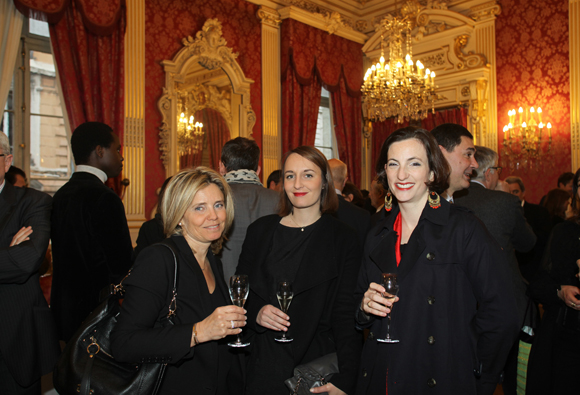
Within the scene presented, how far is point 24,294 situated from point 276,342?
129cm

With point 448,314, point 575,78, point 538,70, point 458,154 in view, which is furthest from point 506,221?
point 538,70


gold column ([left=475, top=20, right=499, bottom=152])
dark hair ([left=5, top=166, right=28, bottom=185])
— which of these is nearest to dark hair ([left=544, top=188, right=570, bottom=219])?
gold column ([left=475, top=20, right=499, bottom=152])

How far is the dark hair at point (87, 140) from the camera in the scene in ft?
9.64

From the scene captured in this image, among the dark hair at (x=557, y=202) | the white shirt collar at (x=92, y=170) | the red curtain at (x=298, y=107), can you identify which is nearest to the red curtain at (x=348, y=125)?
the red curtain at (x=298, y=107)

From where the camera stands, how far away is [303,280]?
7.09ft

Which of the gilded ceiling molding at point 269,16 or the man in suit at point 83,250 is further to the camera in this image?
the gilded ceiling molding at point 269,16

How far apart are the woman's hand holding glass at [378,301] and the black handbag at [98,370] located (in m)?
0.80

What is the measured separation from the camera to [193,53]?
6.97 metres

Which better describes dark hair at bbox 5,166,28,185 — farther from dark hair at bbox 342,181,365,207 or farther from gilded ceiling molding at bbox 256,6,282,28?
gilded ceiling molding at bbox 256,6,282,28

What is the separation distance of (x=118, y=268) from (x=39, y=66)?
4.70 m

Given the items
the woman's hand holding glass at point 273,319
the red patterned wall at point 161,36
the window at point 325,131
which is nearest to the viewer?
the woman's hand holding glass at point 273,319

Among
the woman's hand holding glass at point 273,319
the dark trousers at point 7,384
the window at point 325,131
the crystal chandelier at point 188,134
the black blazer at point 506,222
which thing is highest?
the window at point 325,131

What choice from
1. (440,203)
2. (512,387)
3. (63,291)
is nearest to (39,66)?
(63,291)

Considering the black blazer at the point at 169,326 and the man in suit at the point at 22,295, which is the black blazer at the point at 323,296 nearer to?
the black blazer at the point at 169,326
